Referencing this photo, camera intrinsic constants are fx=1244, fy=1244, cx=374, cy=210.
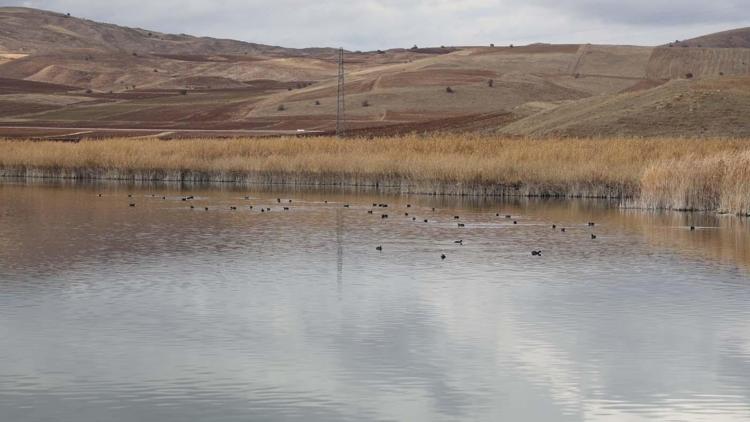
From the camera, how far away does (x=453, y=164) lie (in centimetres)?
4447

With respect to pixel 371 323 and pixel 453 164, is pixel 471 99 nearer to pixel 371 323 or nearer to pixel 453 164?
pixel 453 164

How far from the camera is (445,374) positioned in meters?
13.8

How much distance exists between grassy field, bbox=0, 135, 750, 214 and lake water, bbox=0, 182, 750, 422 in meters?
4.99

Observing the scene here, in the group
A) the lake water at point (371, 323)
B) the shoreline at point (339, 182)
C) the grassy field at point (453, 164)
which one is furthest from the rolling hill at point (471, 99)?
the lake water at point (371, 323)

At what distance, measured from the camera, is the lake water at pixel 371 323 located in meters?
12.7

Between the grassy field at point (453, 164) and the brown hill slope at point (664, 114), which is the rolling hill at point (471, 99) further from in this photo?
the grassy field at point (453, 164)

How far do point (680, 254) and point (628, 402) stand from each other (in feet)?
45.1

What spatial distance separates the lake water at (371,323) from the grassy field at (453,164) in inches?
197

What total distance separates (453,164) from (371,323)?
27862 mm

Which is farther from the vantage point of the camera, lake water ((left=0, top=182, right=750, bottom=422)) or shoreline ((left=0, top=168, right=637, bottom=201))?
shoreline ((left=0, top=168, right=637, bottom=201))

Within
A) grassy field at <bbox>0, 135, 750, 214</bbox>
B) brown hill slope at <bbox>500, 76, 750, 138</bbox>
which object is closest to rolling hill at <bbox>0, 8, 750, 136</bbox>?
brown hill slope at <bbox>500, 76, 750, 138</bbox>

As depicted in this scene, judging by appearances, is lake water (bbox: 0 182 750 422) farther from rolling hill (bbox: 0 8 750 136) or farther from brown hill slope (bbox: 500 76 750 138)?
rolling hill (bbox: 0 8 750 136)

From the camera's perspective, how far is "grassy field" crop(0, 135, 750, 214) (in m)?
36.4

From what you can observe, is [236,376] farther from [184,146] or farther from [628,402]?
[184,146]
